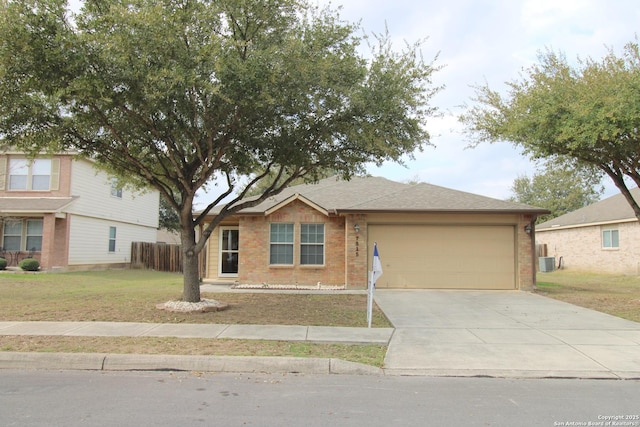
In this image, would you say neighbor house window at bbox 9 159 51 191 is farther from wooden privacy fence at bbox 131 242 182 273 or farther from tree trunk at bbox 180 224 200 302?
tree trunk at bbox 180 224 200 302

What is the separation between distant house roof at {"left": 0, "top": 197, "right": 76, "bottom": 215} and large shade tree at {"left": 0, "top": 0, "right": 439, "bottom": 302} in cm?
1194

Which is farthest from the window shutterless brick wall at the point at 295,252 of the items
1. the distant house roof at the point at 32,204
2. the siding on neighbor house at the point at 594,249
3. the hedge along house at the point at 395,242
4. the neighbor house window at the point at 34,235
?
the siding on neighbor house at the point at 594,249

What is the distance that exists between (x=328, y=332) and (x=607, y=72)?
33.1 feet

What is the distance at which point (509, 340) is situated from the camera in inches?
344

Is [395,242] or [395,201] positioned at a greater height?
[395,201]

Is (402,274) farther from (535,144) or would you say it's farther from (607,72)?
(607,72)

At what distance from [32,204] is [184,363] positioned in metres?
19.7

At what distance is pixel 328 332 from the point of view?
29.9 feet

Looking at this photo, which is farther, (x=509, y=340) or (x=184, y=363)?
(x=509, y=340)

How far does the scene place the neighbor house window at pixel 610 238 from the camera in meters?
25.8

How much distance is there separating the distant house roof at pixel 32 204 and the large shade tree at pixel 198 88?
470 inches

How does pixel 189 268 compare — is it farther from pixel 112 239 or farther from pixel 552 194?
pixel 552 194

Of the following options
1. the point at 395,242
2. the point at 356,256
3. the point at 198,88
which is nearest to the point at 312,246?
the point at 356,256

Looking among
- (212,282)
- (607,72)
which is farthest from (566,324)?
(212,282)
